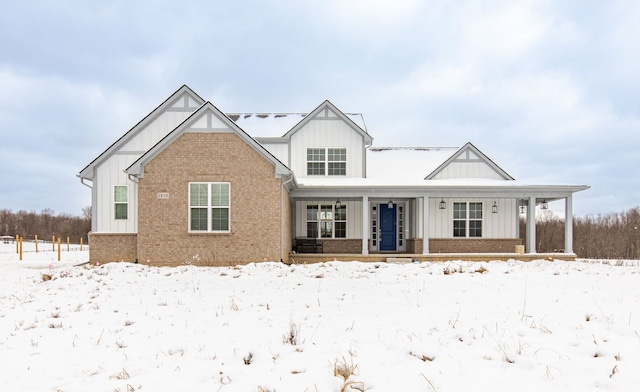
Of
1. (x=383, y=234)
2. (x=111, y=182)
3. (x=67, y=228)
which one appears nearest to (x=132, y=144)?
(x=111, y=182)

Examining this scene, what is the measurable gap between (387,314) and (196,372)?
3.24m

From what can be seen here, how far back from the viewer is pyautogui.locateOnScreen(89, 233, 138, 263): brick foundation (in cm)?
1573

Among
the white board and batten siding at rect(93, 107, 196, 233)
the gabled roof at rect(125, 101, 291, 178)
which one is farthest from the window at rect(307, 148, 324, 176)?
the white board and batten siding at rect(93, 107, 196, 233)

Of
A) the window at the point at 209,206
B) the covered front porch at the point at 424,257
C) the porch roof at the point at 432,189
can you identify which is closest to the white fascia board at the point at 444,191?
the porch roof at the point at 432,189

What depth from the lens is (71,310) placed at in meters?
7.44

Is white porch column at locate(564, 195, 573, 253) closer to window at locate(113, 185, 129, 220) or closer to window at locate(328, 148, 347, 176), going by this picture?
window at locate(328, 148, 347, 176)

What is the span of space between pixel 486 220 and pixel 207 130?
12.9 meters

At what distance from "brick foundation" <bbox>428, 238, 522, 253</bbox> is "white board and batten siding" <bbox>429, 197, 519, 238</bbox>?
0.92 ft

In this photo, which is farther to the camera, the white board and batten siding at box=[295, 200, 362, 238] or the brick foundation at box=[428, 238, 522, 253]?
the white board and batten siding at box=[295, 200, 362, 238]

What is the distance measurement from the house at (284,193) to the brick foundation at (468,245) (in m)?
0.05

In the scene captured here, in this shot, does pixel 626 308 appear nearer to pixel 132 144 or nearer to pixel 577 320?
pixel 577 320

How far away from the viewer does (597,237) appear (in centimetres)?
3997

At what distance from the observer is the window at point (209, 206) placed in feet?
47.3

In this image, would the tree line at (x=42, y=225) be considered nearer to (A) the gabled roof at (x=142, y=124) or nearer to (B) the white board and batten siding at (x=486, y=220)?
(A) the gabled roof at (x=142, y=124)
